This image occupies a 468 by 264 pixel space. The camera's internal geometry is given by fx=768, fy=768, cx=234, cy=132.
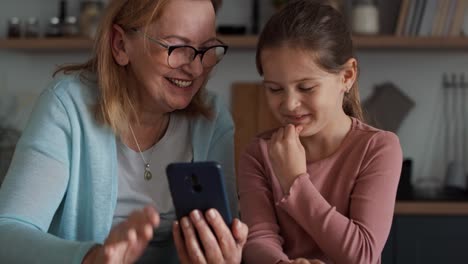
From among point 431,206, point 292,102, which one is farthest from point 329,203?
point 431,206

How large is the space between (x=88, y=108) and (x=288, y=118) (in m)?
0.42

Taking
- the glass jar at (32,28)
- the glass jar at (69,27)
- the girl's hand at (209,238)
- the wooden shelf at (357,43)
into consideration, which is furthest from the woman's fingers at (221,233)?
the glass jar at (32,28)

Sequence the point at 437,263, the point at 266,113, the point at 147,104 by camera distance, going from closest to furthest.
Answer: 1. the point at 147,104
2. the point at 437,263
3. the point at 266,113

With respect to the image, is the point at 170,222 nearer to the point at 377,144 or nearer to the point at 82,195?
the point at 82,195

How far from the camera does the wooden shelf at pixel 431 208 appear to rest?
315 cm

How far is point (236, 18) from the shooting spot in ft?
11.8

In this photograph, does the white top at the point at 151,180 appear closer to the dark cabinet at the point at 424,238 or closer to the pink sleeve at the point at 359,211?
the pink sleeve at the point at 359,211

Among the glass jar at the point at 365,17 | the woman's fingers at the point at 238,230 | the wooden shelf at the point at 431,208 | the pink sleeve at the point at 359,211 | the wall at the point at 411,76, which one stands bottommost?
the wooden shelf at the point at 431,208

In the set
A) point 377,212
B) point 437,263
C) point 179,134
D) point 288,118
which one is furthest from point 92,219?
point 437,263

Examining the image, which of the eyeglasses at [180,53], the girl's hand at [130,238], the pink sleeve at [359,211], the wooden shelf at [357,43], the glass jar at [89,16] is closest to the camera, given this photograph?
the girl's hand at [130,238]

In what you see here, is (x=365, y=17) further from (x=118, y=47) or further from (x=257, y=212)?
(x=257, y=212)

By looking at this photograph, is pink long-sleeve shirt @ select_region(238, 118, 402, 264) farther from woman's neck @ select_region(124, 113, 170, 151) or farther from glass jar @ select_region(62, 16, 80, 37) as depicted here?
glass jar @ select_region(62, 16, 80, 37)

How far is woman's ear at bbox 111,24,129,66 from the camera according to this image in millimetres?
1601

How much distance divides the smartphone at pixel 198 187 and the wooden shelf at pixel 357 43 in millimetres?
2240
